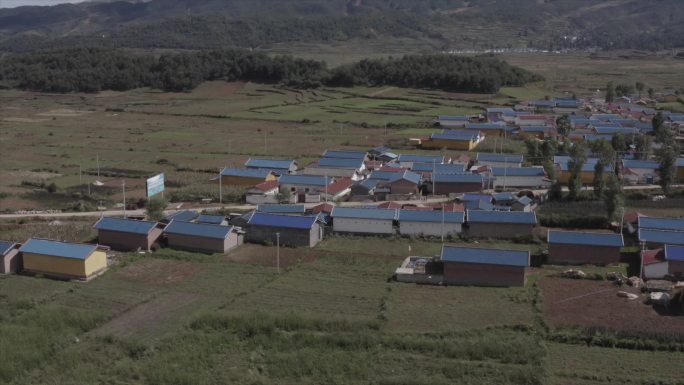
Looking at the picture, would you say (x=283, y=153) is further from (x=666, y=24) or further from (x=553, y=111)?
(x=666, y=24)

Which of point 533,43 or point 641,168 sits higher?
point 533,43

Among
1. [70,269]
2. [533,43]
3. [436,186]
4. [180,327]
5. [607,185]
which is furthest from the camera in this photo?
[533,43]

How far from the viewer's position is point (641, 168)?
79.3 ft

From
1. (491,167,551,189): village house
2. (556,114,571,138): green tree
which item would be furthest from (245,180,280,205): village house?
(556,114,571,138): green tree

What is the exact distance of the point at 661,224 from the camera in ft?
56.1

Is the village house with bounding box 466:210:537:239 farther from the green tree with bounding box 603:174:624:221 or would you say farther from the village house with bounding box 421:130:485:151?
the village house with bounding box 421:130:485:151

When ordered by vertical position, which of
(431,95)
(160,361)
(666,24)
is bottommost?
(160,361)

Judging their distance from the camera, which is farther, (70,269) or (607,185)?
(607,185)

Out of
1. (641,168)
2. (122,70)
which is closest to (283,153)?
(641,168)

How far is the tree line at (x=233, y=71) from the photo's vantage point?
172 ft

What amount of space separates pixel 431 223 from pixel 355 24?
89679 millimetres

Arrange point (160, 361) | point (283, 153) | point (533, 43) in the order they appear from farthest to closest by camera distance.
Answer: point (533, 43)
point (283, 153)
point (160, 361)

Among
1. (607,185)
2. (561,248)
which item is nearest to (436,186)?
(607,185)

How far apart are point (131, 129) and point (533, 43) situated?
3264 inches
